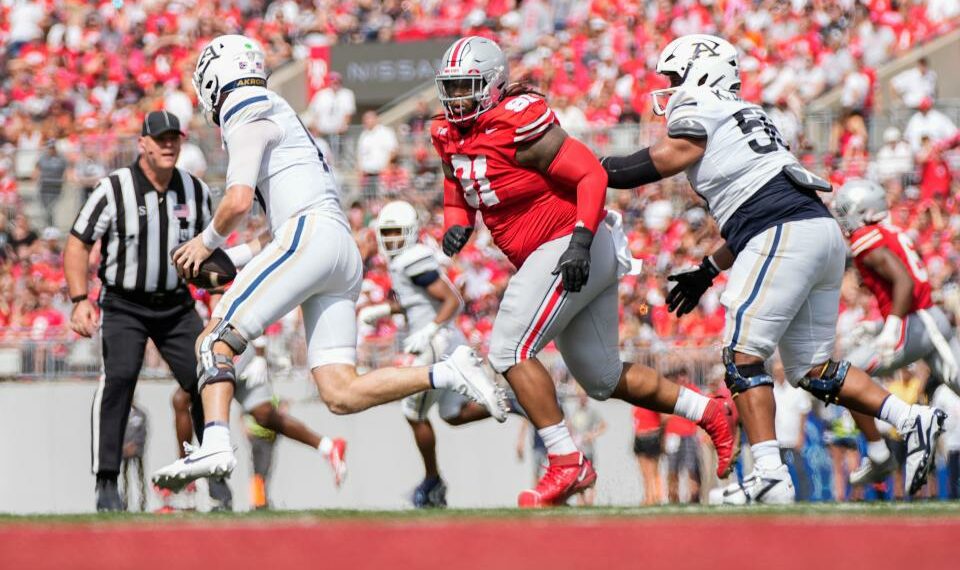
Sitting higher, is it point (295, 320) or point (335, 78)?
point (335, 78)

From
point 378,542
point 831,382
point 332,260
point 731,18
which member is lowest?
point 378,542

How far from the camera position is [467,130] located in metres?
6.85

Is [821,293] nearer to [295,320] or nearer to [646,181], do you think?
[646,181]

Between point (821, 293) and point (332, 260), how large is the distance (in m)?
2.08

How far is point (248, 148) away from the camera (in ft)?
21.0

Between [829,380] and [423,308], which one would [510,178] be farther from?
[423,308]

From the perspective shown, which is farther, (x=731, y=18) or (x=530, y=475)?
(x=731, y=18)

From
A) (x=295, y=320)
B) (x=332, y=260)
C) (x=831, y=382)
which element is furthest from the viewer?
(x=295, y=320)

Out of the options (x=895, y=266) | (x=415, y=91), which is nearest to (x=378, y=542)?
(x=895, y=266)

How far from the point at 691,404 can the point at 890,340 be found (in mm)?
2361

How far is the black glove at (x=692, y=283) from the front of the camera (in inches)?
284

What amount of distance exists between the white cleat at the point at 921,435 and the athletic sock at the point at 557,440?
1.46 meters

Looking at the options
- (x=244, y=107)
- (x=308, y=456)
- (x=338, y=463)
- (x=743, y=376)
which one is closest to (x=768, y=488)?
(x=743, y=376)

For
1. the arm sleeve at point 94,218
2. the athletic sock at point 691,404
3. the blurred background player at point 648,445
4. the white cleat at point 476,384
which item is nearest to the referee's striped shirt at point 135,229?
the arm sleeve at point 94,218
